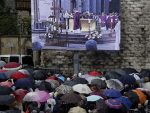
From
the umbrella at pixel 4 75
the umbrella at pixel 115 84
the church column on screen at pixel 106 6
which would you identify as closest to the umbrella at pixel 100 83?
the umbrella at pixel 115 84

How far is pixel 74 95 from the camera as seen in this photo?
11844mm

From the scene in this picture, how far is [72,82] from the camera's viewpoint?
1325cm

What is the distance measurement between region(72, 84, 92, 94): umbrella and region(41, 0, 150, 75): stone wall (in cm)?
876

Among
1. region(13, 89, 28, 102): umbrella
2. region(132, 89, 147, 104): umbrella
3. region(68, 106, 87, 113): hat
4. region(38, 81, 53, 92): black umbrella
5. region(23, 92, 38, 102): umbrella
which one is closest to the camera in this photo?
region(68, 106, 87, 113): hat

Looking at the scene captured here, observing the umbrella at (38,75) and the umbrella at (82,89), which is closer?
the umbrella at (82,89)

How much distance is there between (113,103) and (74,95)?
88 cm

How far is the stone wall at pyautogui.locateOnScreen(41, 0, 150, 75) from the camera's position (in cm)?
2117

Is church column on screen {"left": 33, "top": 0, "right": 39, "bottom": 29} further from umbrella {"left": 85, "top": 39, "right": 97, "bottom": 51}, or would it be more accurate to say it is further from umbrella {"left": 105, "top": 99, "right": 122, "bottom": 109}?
umbrella {"left": 105, "top": 99, "right": 122, "bottom": 109}

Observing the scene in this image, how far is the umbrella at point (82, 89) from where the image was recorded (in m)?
12.5

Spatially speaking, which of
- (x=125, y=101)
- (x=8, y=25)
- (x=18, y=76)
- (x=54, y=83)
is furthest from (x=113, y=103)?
(x=8, y=25)

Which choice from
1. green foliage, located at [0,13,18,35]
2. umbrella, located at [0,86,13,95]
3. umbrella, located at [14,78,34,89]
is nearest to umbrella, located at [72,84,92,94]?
umbrella, located at [14,78,34,89]

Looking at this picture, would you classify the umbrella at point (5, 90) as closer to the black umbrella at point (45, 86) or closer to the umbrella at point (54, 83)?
the black umbrella at point (45, 86)

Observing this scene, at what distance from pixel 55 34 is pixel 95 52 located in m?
1.76

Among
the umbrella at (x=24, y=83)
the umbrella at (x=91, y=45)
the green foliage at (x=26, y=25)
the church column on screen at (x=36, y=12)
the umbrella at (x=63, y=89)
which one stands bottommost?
the umbrella at (x=63, y=89)
